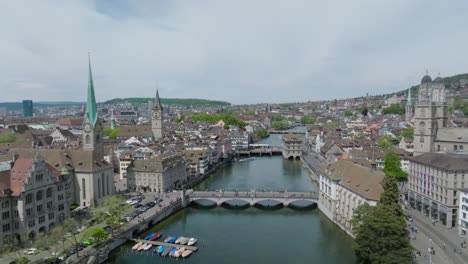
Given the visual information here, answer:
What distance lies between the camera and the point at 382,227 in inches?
1735

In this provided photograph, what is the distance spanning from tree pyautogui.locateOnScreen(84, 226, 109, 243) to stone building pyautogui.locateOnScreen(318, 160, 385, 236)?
106 feet

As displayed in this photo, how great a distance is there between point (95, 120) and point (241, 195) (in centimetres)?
3037

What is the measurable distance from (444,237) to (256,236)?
24367mm

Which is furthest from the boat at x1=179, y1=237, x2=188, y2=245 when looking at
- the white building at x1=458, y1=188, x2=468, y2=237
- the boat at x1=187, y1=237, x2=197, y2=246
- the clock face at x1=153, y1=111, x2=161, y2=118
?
the clock face at x1=153, y1=111, x2=161, y2=118

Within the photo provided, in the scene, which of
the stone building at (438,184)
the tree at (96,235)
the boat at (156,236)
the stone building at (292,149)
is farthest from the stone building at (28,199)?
the stone building at (292,149)

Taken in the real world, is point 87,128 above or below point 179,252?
above

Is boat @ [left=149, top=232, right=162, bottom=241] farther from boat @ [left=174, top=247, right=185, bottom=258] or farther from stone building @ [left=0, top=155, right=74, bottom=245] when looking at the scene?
stone building @ [left=0, top=155, right=74, bottom=245]

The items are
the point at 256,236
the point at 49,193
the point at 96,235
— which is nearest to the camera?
the point at 96,235

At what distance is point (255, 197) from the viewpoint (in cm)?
7494

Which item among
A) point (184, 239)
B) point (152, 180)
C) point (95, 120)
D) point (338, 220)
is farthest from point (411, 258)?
point (95, 120)

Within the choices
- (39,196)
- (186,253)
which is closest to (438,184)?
(186,253)

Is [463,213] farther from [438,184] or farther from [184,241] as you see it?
[184,241]

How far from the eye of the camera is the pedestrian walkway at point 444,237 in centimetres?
4703

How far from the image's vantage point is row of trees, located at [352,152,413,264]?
4304 cm
